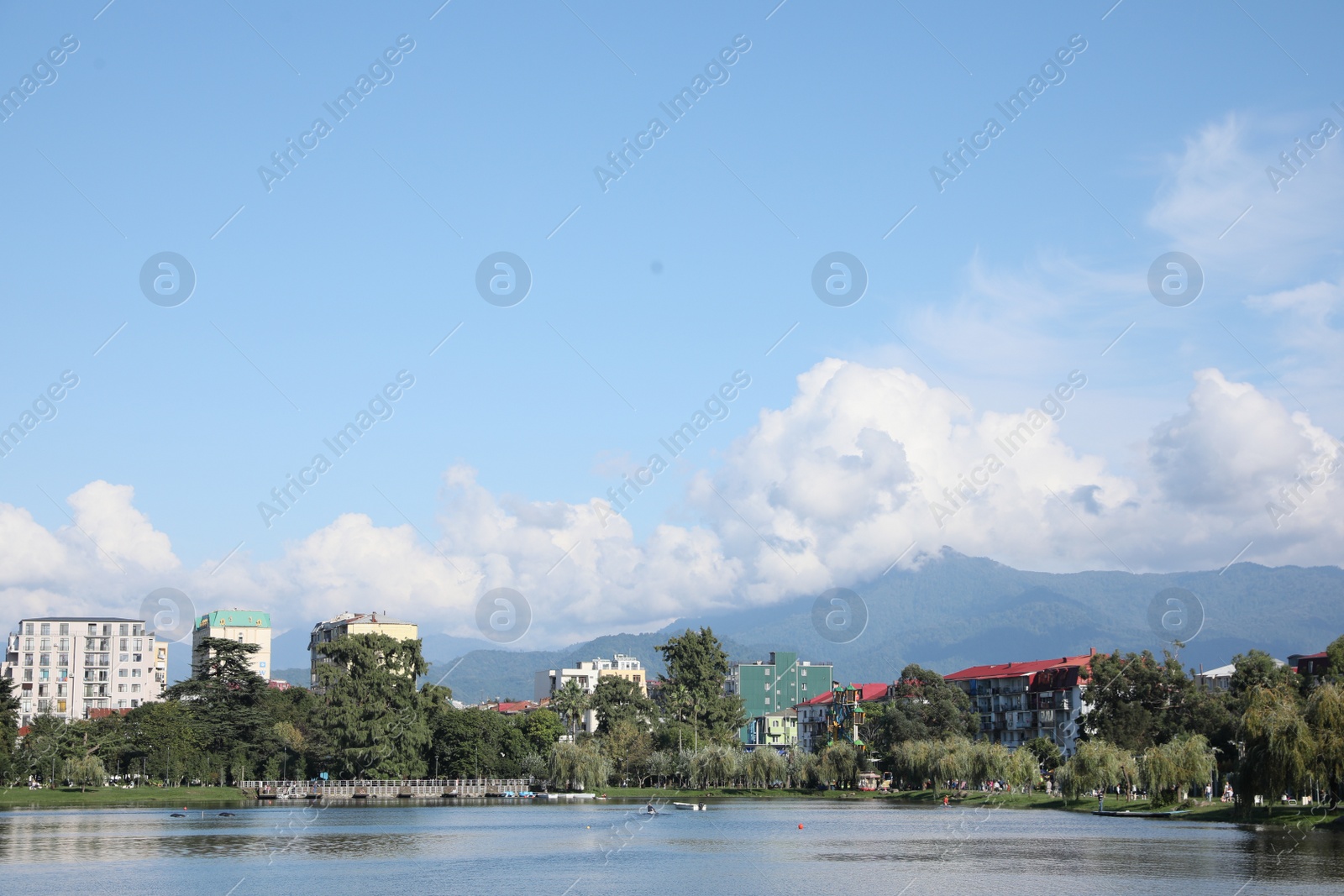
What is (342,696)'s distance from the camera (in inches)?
4695

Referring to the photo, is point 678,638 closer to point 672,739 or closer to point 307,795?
point 672,739

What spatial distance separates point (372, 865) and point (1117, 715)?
269ft

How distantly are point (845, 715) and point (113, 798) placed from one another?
100303mm

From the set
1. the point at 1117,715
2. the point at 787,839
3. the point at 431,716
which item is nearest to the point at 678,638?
the point at 431,716

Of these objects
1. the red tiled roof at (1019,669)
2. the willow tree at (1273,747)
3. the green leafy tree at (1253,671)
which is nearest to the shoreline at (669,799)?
the green leafy tree at (1253,671)

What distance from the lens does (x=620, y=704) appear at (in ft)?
501

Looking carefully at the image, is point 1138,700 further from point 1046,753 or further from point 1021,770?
point 1046,753

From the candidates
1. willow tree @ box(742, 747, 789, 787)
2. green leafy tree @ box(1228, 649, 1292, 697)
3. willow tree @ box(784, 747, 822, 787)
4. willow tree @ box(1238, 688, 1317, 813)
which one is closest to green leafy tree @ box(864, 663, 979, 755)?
willow tree @ box(784, 747, 822, 787)

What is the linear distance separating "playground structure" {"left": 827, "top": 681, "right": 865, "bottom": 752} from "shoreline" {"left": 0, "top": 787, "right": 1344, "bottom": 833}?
2916cm

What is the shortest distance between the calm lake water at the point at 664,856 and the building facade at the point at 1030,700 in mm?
69725

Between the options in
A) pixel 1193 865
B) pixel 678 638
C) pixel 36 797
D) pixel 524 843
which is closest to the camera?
pixel 1193 865

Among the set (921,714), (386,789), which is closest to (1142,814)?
(921,714)

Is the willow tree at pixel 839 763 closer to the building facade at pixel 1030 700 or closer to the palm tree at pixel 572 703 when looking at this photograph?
the building facade at pixel 1030 700

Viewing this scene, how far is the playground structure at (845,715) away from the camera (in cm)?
17288
